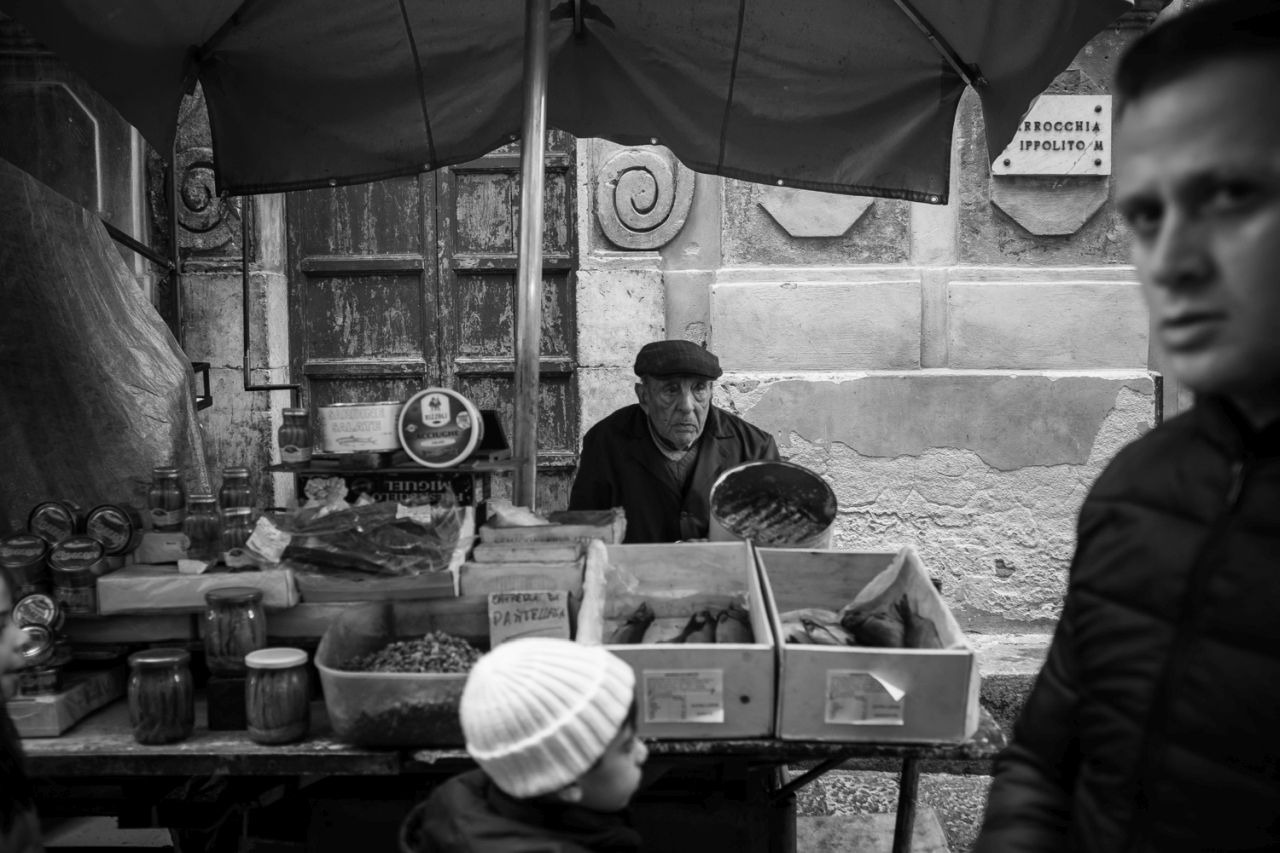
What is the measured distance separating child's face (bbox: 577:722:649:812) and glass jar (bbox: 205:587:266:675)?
3.75ft

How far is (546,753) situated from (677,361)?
2440 mm

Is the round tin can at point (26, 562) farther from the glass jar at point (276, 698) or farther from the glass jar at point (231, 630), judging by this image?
the glass jar at point (276, 698)

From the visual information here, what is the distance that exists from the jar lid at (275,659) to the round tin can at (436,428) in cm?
67

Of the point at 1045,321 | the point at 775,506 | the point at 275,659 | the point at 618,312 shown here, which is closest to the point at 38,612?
the point at 275,659

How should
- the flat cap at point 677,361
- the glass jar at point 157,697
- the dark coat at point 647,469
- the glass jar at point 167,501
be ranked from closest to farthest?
1. the glass jar at point 157,697
2. the glass jar at point 167,501
3. the flat cap at point 677,361
4. the dark coat at point 647,469

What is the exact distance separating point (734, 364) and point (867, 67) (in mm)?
1862

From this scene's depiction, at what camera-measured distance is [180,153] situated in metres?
5.29

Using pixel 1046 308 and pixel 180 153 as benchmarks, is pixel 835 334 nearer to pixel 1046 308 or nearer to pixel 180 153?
pixel 1046 308

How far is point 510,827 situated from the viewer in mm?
1541

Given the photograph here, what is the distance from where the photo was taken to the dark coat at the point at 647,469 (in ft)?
13.3

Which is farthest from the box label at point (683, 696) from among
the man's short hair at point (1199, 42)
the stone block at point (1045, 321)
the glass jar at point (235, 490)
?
the stone block at point (1045, 321)

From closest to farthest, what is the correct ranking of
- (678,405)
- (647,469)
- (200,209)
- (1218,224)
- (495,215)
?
(1218,224), (678,405), (647,469), (200,209), (495,215)

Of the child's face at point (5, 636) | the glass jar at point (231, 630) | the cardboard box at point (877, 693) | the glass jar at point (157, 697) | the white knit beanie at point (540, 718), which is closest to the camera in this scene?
the white knit beanie at point (540, 718)

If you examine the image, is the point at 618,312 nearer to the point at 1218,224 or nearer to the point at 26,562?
the point at 26,562
